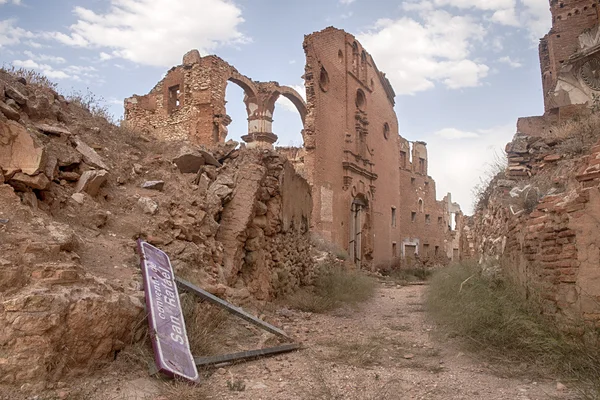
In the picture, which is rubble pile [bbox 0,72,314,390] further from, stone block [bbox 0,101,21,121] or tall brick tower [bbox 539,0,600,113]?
tall brick tower [bbox 539,0,600,113]

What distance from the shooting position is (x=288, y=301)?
27.6 feet

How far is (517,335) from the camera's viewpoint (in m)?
5.22

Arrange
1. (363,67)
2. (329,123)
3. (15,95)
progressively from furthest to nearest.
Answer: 1. (363,67)
2. (329,123)
3. (15,95)

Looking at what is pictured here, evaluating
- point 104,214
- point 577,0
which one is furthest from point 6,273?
point 577,0

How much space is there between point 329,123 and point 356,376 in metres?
15.5

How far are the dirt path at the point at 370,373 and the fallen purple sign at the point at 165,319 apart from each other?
0.98 ft

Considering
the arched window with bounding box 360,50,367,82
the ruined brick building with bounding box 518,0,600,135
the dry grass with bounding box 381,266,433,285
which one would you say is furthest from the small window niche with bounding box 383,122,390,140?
the ruined brick building with bounding box 518,0,600,135

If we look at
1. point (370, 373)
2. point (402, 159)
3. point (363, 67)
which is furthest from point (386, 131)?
point (370, 373)

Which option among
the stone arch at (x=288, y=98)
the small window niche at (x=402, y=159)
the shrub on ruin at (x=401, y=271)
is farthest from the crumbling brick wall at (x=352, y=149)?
the small window niche at (x=402, y=159)

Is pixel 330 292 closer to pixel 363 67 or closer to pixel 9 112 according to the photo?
pixel 9 112

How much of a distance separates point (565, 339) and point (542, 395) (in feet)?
3.72

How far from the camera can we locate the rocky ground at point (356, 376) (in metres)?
3.55

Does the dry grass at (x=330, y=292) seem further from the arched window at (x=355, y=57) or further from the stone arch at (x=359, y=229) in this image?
the arched window at (x=355, y=57)

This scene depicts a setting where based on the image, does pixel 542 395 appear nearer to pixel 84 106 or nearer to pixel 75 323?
pixel 75 323
